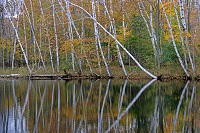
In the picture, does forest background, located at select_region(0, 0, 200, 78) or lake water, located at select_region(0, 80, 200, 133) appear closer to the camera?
Result: lake water, located at select_region(0, 80, 200, 133)

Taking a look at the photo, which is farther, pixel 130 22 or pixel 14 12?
pixel 14 12

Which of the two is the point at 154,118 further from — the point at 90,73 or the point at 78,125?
the point at 90,73

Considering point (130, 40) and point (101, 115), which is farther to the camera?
point (130, 40)

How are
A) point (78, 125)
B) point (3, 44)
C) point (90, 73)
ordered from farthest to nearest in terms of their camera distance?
point (3, 44)
point (90, 73)
point (78, 125)

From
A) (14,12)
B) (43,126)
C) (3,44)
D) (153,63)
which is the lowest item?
(43,126)

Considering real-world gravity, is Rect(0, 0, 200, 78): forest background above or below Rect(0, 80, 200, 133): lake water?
above

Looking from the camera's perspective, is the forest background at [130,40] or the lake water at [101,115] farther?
the forest background at [130,40]

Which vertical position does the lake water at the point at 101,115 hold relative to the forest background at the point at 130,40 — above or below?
below

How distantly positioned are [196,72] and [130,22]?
31.6 feet

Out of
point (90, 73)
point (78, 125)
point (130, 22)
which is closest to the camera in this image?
point (78, 125)

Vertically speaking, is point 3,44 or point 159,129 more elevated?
point 3,44

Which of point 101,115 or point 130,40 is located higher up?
point 130,40

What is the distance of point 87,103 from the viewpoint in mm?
11664

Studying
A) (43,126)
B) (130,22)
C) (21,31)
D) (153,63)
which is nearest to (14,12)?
(21,31)
